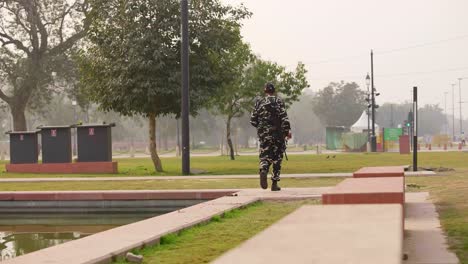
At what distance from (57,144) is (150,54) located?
6181 millimetres

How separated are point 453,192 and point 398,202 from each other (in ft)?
20.7

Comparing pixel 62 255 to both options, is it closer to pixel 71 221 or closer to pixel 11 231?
pixel 11 231

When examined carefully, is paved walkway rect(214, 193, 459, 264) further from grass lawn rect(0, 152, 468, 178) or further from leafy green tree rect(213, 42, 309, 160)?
leafy green tree rect(213, 42, 309, 160)

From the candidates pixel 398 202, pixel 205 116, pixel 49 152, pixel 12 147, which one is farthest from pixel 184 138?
pixel 205 116

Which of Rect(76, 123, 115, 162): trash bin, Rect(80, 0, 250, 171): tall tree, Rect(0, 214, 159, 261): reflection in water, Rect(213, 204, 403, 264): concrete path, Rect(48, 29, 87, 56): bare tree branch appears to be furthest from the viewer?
Rect(48, 29, 87, 56): bare tree branch

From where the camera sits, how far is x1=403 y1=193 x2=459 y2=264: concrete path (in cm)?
545

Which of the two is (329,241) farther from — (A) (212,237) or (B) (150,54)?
(B) (150,54)

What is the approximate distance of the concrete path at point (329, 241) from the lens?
124 inches

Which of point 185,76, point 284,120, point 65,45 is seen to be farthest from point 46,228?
point 65,45

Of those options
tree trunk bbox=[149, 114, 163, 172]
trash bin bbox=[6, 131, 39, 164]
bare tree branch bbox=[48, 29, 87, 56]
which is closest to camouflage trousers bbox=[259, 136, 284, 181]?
tree trunk bbox=[149, 114, 163, 172]

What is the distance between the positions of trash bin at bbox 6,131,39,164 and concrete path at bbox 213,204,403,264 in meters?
24.5

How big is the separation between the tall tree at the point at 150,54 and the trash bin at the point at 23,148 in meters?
4.24

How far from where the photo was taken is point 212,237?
674 centimetres

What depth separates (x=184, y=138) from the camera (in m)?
21.2
